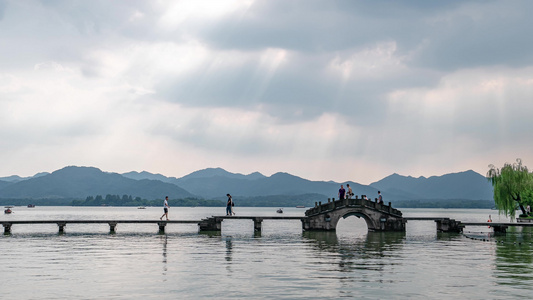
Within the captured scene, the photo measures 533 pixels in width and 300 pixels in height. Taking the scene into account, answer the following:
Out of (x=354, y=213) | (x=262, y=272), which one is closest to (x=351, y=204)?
(x=354, y=213)

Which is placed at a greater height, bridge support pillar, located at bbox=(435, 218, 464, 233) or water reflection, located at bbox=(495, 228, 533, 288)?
bridge support pillar, located at bbox=(435, 218, 464, 233)

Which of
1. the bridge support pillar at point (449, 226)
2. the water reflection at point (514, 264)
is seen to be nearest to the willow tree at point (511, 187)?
the bridge support pillar at point (449, 226)

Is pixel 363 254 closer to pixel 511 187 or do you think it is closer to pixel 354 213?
pixel 354 213

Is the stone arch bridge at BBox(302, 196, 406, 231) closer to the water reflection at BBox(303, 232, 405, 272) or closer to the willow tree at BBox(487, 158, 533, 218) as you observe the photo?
the water reflection at BBox(303, 232, 405, 272)

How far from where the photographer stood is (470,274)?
27125 mm

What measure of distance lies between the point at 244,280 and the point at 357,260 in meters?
10.6

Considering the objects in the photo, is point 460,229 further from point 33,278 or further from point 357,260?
point 33,278

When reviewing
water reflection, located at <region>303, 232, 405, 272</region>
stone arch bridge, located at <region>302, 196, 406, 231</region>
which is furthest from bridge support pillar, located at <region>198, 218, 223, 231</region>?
water reflection, located at <region>303, 232, 405, 272</region>

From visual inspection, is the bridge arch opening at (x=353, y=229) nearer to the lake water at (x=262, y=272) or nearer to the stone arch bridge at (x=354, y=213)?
the stone arch bridge at (x=354, y=213)

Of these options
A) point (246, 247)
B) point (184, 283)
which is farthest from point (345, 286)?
point (246, 247)

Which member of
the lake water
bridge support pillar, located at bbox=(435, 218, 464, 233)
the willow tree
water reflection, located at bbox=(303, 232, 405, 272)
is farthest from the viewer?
the willow tree

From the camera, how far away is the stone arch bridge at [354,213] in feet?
203

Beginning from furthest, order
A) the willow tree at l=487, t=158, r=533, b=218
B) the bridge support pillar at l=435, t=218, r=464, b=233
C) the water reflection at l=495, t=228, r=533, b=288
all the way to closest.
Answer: the willow tree at l=487, t=158, r=533, b=218, the bridge support pillar at l=435, t=218, r=464, b=233, the water reflection at l=495, t=228, r=533, b=288

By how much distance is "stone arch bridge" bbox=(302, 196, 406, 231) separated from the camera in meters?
61.8
